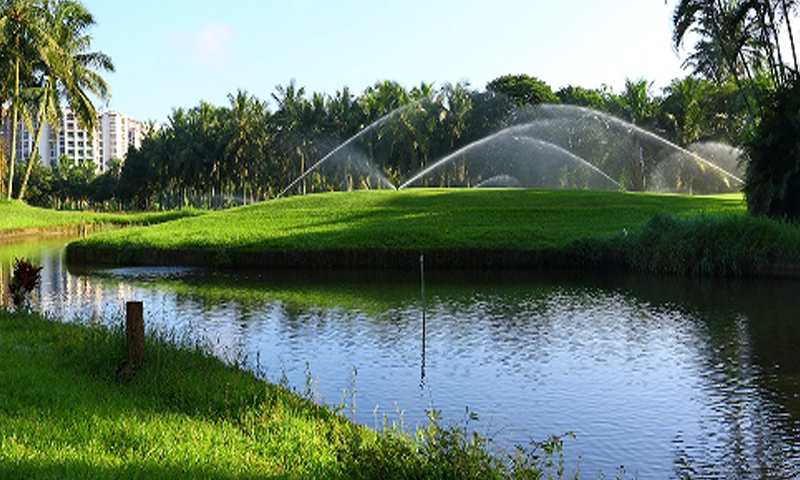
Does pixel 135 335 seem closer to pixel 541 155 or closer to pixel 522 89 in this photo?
pixel 541 155

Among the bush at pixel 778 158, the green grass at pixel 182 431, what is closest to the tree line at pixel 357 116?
the bush at pixel 778 158

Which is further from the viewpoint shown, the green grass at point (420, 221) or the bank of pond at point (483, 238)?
the green grass at point (420, 221)

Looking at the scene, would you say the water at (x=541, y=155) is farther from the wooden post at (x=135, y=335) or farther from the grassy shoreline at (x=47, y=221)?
the wooden post at (x=135, y=335)

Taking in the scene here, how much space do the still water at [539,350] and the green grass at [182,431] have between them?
121 centimetres

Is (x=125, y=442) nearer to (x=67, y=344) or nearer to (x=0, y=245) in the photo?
(x=67, y=344)

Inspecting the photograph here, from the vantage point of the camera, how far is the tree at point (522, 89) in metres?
93.9

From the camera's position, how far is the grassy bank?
3209 centimetres

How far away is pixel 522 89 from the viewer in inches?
3698

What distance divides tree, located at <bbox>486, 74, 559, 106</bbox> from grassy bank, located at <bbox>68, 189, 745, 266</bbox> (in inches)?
1875

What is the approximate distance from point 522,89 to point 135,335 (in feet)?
282

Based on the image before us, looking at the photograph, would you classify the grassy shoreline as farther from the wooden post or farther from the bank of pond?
the wooden post

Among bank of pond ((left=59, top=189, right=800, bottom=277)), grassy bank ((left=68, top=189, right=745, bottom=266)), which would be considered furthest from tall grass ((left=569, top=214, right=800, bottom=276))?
grassy bank ((left=68, top=189, right=745, bottom=266))

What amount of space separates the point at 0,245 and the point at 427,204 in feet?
76.4

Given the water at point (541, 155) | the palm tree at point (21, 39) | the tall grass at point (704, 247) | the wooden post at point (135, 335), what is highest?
the palm tree at point (21, 39)
